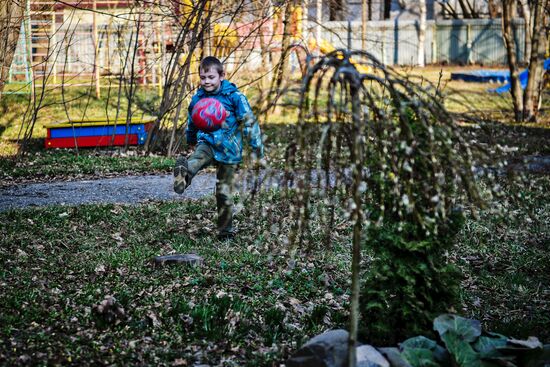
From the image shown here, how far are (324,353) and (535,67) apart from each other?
13.7 m

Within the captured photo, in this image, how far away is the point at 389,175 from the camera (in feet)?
13.9

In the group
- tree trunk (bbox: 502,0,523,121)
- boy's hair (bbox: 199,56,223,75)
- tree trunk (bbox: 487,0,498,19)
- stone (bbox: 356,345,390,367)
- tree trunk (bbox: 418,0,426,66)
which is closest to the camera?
stone (bbox: 356,345,390,367)

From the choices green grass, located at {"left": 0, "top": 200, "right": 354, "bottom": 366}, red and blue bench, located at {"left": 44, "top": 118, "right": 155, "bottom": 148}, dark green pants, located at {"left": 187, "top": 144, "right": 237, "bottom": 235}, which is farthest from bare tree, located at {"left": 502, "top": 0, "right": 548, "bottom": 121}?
green grass, located at {"left": 0, "top": 200, "right": 354, "bottom": 366}

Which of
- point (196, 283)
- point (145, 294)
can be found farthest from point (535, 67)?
point (145, 294)

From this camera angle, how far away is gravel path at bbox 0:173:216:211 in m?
8.94

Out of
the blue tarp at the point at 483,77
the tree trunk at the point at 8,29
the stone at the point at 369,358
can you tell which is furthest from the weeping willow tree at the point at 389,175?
the blue tarp at the point at 483,77

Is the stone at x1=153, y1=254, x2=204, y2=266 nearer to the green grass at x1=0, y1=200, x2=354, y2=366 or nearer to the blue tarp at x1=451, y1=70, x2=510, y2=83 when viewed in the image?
the green grass at x1=0, y1=200, x2=354, y2=366

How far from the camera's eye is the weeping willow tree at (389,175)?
11.8ft

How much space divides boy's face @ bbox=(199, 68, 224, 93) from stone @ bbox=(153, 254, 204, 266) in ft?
5.55

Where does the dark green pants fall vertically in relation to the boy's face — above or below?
below

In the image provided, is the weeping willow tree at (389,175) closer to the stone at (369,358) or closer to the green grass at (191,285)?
the stone at (369,358)

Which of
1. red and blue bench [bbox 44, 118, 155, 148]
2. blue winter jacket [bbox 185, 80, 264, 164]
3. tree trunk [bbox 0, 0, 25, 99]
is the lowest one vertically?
red and blue bench [bbox 44, 118, 155, 148]

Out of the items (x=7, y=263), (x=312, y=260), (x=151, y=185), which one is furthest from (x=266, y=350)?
(x=151, y=185)

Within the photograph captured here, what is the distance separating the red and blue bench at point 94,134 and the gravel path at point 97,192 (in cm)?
278
